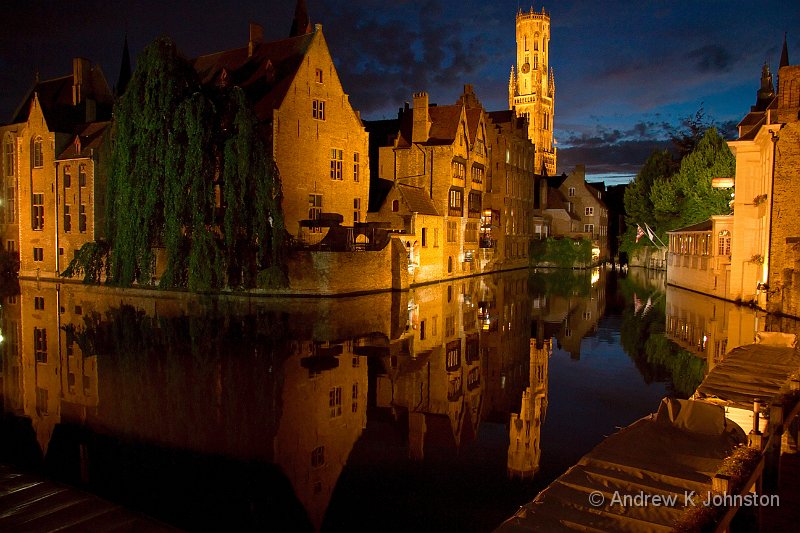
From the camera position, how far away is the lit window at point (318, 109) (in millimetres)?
36750

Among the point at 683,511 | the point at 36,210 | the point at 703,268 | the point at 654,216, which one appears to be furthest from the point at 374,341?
the point at 654,216

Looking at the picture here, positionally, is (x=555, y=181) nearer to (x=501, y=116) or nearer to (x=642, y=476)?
(x=501, y=116)

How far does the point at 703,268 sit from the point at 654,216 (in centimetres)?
2393

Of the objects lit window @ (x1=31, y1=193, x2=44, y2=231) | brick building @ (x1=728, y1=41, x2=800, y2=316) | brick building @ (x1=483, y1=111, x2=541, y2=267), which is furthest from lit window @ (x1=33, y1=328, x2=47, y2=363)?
brick building @ (x1=483, y1=111, x2=541, y2=267)

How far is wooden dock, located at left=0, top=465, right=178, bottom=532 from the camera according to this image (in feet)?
17.9

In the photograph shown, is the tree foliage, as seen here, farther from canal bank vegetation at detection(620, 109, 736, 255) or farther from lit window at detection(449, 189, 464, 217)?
lit window at detection(449, 189, 464, 217)

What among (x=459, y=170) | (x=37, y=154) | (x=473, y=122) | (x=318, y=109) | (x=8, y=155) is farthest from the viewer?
(x=473, y=122)

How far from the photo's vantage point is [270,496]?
7.95 m

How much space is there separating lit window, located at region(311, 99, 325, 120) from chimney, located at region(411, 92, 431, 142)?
9.89 metres

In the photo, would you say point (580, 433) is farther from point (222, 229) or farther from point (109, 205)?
point (109, 205)

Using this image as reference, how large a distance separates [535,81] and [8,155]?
11589 centimetres

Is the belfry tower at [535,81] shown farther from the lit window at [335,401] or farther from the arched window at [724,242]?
the lit window at [335,401]

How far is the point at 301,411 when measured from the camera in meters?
11.5

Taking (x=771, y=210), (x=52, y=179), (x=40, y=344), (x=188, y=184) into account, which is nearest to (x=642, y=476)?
(x=40, y=344)
